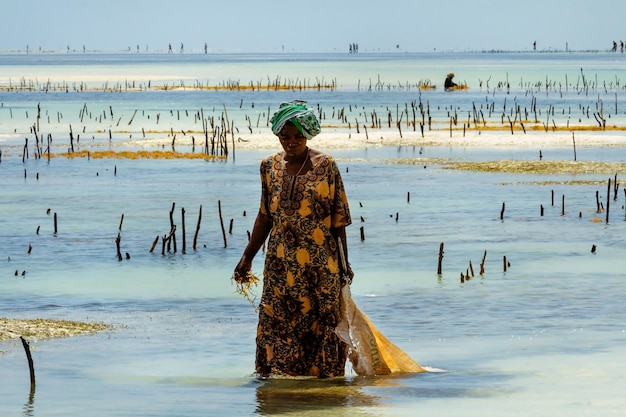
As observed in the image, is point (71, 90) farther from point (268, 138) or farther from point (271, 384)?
point (271, 384)

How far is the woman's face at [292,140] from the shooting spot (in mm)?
5691

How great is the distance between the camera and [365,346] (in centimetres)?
610

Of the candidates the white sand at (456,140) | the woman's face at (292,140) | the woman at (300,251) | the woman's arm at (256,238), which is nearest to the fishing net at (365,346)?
the woman at (300,251)

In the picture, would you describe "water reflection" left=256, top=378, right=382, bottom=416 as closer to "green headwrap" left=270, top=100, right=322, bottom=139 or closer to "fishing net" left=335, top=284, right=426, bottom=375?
"fishing net" left=335, top=284, right=426, bottom=375

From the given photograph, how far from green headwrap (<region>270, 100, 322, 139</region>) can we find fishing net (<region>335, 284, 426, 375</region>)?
79 centimetres

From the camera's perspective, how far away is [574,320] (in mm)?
9211

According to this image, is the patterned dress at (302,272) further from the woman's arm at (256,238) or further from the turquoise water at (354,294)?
the turquoise water at (354,294)

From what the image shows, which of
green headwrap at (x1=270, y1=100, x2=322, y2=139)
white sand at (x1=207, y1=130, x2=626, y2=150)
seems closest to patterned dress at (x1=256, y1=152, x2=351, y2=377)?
green headwrap at (x1=270, y1=100, x2=322, y2=139)

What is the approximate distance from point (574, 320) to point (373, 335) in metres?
3.56

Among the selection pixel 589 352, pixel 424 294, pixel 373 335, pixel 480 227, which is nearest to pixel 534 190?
pixel 480 227

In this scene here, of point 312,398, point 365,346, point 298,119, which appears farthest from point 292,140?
point 312,398

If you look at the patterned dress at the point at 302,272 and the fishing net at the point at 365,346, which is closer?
the patterned dress at the point at 302,272

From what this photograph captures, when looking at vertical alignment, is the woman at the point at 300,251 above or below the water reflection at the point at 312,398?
above

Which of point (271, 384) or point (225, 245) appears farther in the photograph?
point (225, 245)
